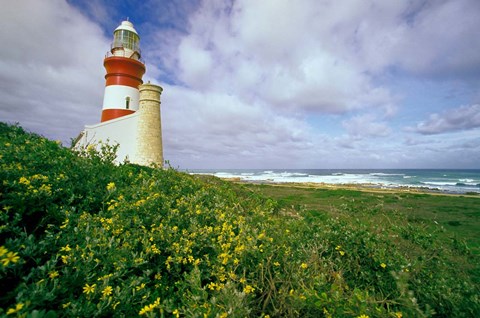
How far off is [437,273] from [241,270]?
118 inches

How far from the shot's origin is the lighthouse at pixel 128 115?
16.0 meters

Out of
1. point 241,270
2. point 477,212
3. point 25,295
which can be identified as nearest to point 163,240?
point 241,270

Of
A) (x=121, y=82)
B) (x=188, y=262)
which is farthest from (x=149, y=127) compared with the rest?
(x=188, y=262)

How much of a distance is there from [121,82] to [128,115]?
3839 mm

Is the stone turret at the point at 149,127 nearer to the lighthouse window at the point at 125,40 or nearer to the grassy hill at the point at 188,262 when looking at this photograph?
the lighthouse window at the point at 125,40

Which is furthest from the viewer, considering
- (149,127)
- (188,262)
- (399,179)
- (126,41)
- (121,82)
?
(399,179)

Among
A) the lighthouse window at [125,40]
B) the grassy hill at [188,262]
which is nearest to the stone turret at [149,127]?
the lighthouse window at [125,40]

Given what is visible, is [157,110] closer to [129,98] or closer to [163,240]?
[129,98]

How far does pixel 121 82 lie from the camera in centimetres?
1822

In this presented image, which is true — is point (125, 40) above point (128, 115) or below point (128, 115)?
above

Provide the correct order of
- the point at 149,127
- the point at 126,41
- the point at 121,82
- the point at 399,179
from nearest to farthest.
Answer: the point at 149,127 < the point at 121,82 < the point at 126,41 < the point at 399,179

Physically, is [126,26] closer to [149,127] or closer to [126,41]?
[126,41]

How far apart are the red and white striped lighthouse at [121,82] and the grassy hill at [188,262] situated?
1452 centimetres

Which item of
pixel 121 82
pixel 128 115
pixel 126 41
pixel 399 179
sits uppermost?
pixel 126 41
